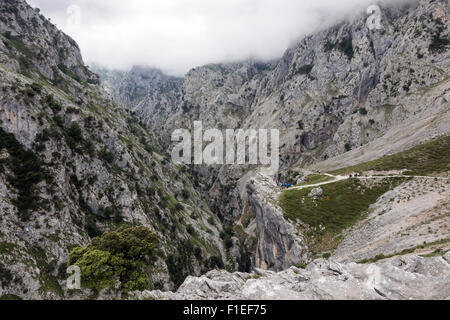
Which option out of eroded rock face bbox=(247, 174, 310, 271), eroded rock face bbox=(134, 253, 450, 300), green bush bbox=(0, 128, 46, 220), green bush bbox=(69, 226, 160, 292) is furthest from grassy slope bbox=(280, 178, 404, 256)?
green bush bbox=(0, 128, 46, 220)

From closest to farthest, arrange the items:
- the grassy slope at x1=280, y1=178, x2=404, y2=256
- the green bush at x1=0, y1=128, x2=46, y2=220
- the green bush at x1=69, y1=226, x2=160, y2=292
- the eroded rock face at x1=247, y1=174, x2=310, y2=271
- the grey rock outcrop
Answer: the green bush at x1=69, y1=226, x2=160, y2=292, the grassy slope at x1=280, y1=178, x2=404, y2=256, the eroded rock face at x1=247, y1=174, x2=310, y2=271, the grey rock outcrop, the green bush at x1=0, y1=128, x2=46, y2=220

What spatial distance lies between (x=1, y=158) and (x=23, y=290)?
141 ft

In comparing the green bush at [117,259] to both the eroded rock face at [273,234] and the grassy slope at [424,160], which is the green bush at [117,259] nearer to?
the eroded rock face at [273,234]

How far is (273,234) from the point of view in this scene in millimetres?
71938

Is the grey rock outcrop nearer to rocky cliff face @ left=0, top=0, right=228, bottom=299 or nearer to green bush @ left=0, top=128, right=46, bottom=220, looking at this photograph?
rocky cliff face @ left=0, top=0, right=228, bottom=299

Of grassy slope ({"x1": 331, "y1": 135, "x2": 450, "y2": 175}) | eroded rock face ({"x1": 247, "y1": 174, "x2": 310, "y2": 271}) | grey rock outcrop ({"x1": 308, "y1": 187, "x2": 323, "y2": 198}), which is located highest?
grassy slope ({"x1": 331, "y1": 135, "x2": 450, "y2": 175})

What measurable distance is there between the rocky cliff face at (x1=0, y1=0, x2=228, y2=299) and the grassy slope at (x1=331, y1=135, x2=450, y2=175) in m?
92.6

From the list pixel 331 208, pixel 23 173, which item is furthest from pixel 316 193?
pixel 23 173

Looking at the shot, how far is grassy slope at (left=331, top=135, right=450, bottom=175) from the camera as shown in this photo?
6173 cm

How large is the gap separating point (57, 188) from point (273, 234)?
246ft

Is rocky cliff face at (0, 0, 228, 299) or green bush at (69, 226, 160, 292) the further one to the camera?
rocky cliff face at (0, 0, 228, 299)
